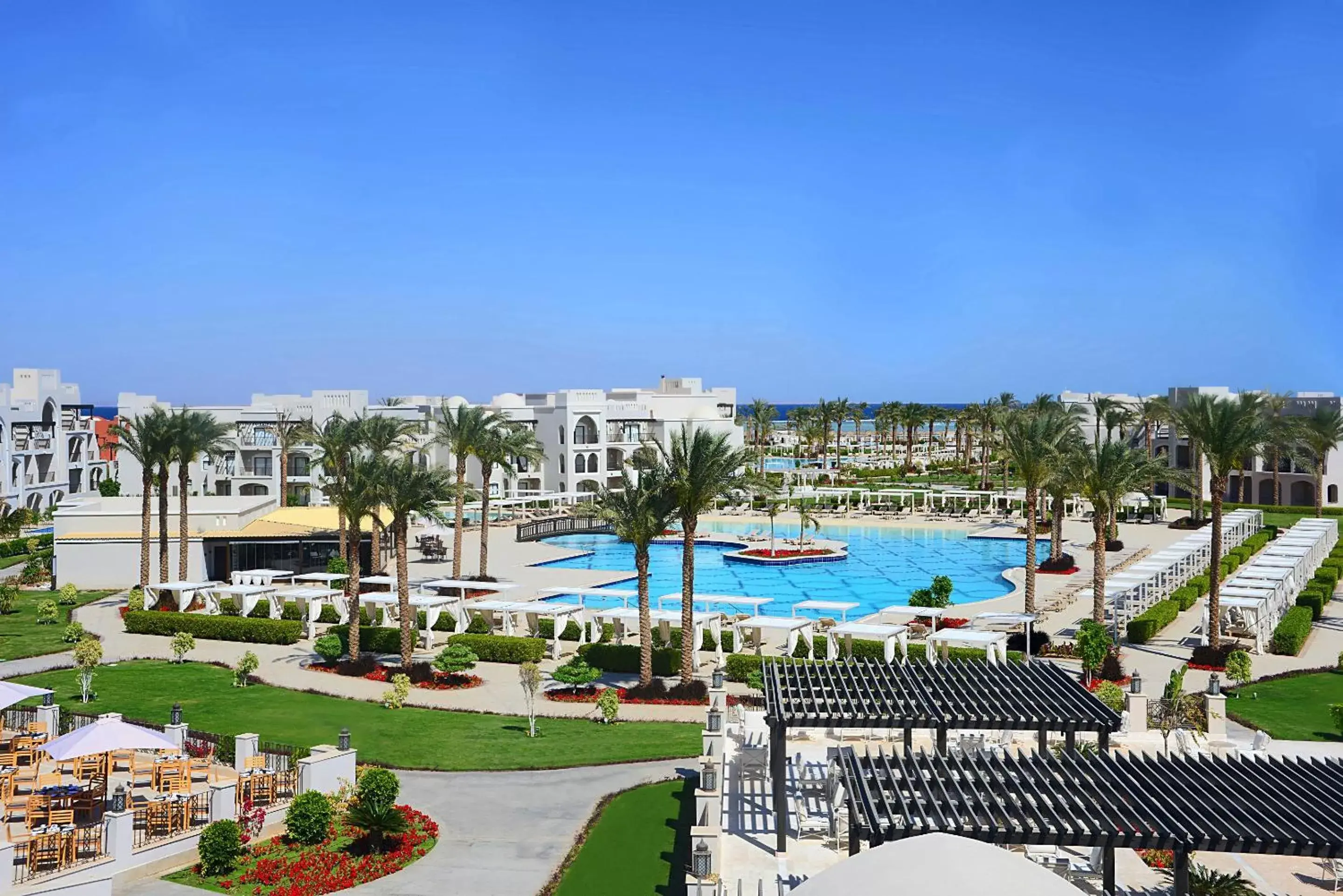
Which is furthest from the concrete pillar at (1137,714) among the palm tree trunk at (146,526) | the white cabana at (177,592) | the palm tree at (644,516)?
the palm tree trunk at (146,526)

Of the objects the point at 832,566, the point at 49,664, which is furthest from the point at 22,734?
the point at 832,566

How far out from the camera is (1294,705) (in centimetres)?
2478

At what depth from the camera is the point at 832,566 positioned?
166ft

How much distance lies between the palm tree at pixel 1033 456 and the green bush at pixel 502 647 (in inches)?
573

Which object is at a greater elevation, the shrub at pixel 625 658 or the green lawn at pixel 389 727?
the shrub at pixel 625 658

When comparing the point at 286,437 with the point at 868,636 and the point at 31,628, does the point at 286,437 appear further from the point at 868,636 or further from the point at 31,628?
the point at 868,636

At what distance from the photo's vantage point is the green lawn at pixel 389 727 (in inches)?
866

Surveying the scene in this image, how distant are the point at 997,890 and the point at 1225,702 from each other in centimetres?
1997

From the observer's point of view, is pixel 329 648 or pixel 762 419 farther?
pixel 762 419

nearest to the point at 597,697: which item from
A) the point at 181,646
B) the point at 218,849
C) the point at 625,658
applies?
the point at 625,658

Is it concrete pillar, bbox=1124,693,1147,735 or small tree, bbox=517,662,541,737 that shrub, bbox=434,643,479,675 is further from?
concrete pillar, bbox=1124,693,1147,735

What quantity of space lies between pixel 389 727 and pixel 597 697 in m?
5.18

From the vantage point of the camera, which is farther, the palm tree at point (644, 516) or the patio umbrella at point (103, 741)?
the palm tree at point (644, 516)

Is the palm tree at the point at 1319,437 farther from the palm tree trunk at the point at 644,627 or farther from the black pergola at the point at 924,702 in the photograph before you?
the black pergola at the point at 924,702
